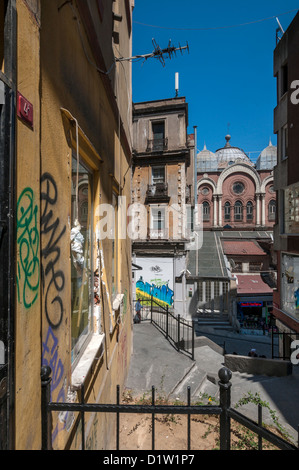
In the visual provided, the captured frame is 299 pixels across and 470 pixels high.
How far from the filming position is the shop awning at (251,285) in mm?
19202

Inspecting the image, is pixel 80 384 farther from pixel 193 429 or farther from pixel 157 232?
pixel 157 232

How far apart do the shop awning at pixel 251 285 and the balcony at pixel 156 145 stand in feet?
42.3

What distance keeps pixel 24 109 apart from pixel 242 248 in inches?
1008

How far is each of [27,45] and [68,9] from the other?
4.25 ft

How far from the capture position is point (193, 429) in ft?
14.9

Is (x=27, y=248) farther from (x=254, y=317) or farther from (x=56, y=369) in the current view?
(x=254, y=317)

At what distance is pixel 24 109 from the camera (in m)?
1.56

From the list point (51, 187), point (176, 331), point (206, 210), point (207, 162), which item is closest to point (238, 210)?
point (206, 210)

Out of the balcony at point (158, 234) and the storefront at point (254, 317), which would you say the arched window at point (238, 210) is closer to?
the storefront at point (254, 317)

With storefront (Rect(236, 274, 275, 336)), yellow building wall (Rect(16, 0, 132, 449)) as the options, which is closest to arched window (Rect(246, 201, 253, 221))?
storefront (Rect(236, 274, 275, 336))

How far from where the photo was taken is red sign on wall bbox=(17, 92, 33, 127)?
1.51m

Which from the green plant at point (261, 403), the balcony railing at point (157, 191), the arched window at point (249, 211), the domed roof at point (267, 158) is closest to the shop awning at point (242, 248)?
the arched window at point (249, 211)
